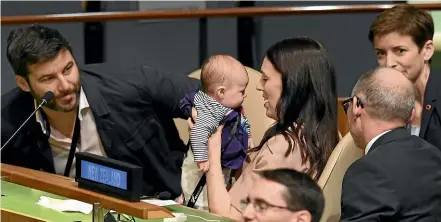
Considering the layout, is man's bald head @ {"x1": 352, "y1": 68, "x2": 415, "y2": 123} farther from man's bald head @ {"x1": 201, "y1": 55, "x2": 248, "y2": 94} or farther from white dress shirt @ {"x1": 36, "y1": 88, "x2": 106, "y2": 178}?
white dress shirt @ {"x1": 36, "y1": 88, "x2": 106, "y2": 178}

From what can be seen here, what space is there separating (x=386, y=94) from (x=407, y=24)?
2.31 ft

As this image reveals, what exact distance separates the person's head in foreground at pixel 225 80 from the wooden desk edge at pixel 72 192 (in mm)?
740

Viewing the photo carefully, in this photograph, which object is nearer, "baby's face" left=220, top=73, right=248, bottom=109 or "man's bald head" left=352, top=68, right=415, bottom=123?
"man's bald head" left=352, top=68, right=415, bottom=123

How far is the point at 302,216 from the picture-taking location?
86.4 inches

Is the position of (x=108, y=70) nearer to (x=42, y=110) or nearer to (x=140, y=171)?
(x=42, y=110)

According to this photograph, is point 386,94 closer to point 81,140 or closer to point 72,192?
point 72,192

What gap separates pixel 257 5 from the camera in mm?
5141

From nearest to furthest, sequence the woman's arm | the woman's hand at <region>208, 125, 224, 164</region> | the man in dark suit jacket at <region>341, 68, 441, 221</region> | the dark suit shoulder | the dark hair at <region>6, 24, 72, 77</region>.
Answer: the man in dark suit jacket at <region>341, 68, 441, 221</region> < the woman's arm < the woman's hand at <region>208, 125, 224, 164</region> < the dark hair at <region>6, 24, 72, 77</region> < the dark suit shoulder

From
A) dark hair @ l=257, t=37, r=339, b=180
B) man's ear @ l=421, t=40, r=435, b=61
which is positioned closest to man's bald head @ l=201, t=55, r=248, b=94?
dark hair @ l=257, t=37, r=339, b=180

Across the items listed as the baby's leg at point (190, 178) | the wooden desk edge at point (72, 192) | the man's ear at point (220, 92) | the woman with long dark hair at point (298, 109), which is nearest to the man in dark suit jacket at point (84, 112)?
the baby's leg at point (190, 178)

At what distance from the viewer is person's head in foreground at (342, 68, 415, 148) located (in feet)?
8.63

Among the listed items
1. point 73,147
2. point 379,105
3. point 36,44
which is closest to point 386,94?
point 379,105

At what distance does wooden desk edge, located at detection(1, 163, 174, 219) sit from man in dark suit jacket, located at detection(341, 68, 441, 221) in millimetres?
510

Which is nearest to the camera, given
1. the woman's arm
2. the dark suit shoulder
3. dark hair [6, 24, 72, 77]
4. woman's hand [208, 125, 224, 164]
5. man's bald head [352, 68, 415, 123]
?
man's bald head [352, 68, 415, 123]
